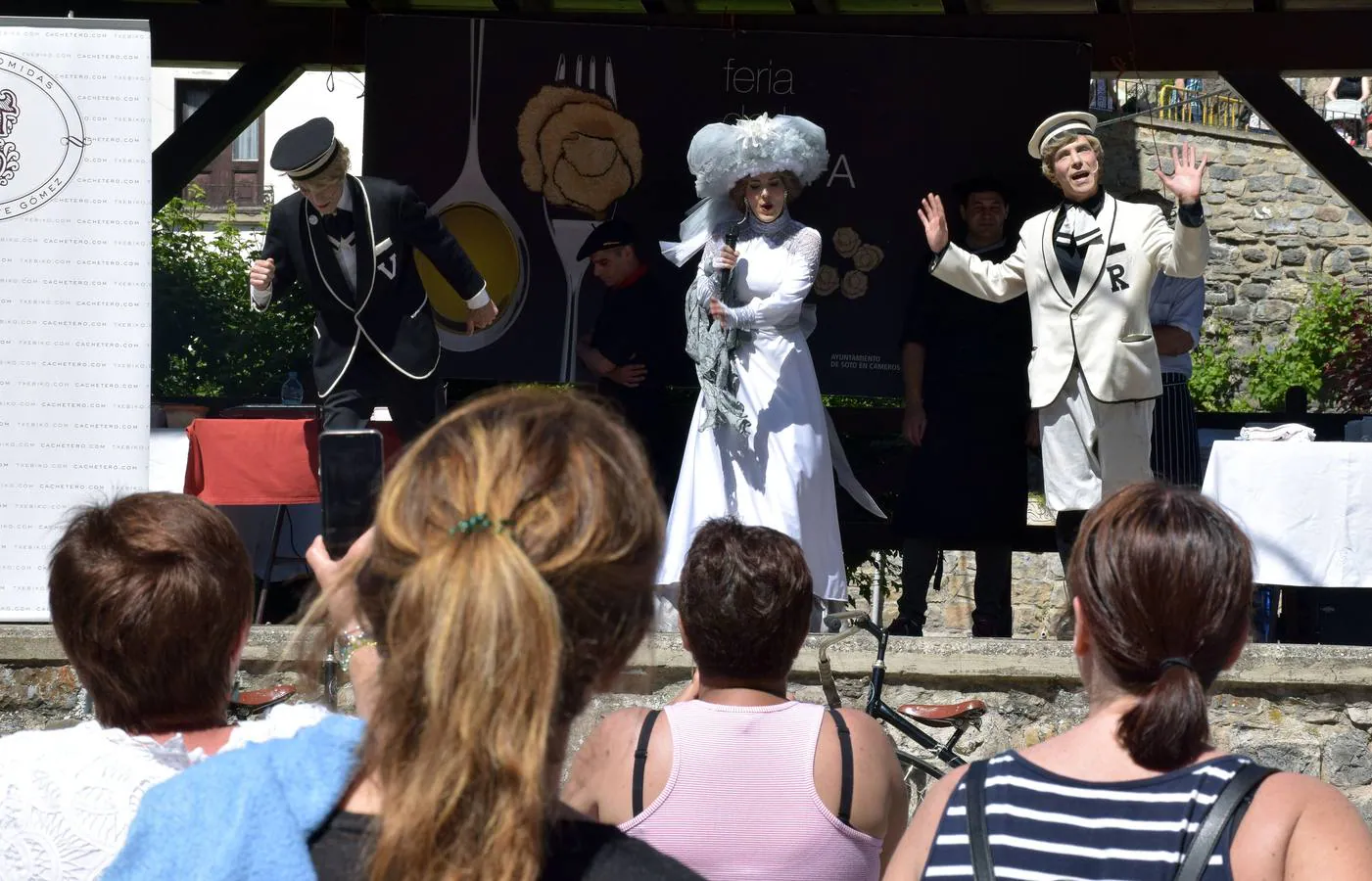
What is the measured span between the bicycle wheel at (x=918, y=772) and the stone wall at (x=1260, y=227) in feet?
41.0

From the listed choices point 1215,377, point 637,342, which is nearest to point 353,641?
point 637,342

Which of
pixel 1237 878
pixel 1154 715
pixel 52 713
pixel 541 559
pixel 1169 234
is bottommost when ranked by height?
pixel 52 713

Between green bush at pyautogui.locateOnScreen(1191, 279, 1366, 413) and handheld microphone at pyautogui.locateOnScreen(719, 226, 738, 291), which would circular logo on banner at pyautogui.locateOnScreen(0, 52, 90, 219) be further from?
green bush at pyautogui.locateOnScreen(1191, 279, 1366, 413)

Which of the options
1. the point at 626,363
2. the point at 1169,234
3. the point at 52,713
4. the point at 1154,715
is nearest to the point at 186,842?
the point at 1154,715

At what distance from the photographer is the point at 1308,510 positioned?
211 inches

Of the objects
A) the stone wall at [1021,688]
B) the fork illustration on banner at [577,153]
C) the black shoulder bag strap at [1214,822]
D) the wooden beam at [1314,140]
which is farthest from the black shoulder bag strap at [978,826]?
the wooden beam at [1314,140]

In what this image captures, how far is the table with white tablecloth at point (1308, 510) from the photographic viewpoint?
532 cm

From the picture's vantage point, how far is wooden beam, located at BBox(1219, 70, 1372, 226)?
657 centimetres

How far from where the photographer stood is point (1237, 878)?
1594mm

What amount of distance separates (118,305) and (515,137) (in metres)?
2.32

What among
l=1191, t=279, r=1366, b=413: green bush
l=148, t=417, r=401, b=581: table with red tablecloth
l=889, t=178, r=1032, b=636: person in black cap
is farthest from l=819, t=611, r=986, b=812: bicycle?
l=1191, t=279, r=1366, b=413: green bush

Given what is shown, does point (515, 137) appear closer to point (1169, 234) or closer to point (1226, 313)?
point (1169, 234)

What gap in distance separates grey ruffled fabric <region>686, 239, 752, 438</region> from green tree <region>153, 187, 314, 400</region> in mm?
7486

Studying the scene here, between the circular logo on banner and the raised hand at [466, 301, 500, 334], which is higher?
the circular logo on banner
